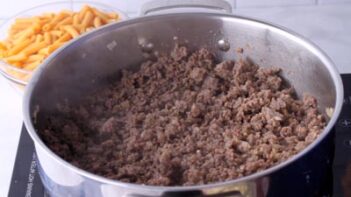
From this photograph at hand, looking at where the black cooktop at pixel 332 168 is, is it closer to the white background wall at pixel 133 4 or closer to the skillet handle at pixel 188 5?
the skillet handle at pixel 188 5

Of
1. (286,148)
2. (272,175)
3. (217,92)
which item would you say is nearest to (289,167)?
(272,175)

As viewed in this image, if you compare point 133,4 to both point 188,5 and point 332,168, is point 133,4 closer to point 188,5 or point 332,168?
point 188,5

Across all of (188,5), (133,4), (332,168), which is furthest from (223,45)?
(133,4)

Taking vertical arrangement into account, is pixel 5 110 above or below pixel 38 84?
below

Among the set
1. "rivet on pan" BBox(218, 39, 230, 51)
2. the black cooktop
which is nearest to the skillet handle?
"rivet on pan" BBox(218, 39, 230, 51)

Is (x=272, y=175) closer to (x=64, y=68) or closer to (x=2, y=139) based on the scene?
(x=64, y=68)
